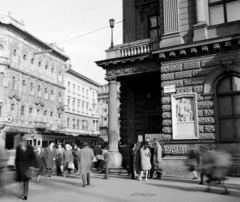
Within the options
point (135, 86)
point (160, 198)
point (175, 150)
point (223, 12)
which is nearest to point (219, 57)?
point (223, 12)

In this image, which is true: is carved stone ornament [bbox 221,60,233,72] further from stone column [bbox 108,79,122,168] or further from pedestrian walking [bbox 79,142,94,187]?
pedestrian walking [bbox 79,142,94,187]

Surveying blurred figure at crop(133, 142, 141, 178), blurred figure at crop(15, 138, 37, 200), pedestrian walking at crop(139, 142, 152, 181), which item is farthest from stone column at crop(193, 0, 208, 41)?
blurred figure at crop(15, 138, 37, 200)

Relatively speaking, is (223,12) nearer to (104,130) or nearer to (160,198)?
(160,198)

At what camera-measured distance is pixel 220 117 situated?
50.1 ft

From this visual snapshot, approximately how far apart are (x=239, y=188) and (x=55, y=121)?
5118 centimetres

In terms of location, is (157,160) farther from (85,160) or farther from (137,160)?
(85,160)

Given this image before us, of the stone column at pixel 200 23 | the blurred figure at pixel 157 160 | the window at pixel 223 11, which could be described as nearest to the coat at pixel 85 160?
the blurred figure at pixel 157 160

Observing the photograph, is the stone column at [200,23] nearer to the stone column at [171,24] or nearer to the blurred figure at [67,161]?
A: the stone column at [171,24]

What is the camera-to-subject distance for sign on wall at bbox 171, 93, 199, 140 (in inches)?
608

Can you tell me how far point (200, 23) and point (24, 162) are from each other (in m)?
11.2

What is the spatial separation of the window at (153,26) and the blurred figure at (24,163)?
42.3 feet

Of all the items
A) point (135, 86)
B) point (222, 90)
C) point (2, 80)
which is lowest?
point (222, 90)

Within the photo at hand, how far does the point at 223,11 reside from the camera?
52.5ft

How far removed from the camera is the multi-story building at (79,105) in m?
65.6
